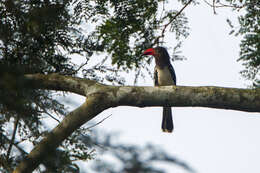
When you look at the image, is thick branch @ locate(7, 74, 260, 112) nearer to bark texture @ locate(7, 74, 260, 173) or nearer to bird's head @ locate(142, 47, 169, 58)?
bark texture @ locate(7, 74, 260, 173)

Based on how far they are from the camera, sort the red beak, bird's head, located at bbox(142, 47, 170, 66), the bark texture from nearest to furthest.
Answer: the bark texture
the red beak
bird's head, located at bbox(142, 47, 170, 66)

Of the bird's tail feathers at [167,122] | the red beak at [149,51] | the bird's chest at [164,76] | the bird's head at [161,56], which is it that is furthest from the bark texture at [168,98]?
the bird's chest at [164,76]

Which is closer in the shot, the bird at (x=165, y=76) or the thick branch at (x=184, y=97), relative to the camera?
the thick branch at (x=184, y=97)

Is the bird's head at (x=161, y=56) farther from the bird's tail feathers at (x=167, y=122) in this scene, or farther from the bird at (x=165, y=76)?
the bird's tail feathers at (x=167, y=122)

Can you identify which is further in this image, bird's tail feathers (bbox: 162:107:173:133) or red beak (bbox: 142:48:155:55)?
bird's tail feathers (bbox: 162:107:173:133)

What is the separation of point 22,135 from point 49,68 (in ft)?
2.47

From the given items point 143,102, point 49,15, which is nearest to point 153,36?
point 143,102

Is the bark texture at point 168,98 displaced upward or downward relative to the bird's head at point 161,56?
downward

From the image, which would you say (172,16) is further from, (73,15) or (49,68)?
(49,68)

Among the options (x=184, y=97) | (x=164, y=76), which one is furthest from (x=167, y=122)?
(x=184, y=97)

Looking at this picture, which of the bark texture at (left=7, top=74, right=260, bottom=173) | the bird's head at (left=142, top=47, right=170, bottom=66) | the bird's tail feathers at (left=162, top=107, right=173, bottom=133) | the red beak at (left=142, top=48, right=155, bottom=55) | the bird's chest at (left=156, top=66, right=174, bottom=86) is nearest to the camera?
the bark texture at (left=7, top=74, right=260, bottom=173)

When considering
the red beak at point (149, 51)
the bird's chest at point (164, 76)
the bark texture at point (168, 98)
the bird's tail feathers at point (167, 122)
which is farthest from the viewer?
the bird's chest at point (164, 76)

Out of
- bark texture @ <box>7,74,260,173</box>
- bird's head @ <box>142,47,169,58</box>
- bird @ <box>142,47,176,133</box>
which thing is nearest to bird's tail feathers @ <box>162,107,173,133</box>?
bird @ <box>142,47,176,133</box>

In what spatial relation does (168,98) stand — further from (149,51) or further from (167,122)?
(167,122)
